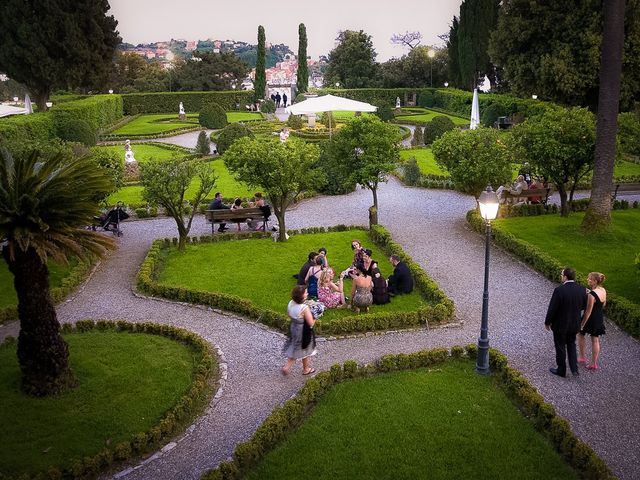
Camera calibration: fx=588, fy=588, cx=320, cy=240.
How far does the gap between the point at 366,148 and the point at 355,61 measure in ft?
166

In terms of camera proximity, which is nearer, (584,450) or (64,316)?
(584,450)

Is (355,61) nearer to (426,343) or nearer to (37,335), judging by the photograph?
(426,343)

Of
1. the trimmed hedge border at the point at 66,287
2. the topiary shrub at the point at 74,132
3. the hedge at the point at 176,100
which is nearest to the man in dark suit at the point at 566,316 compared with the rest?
the trimmed hedge border at the point at 66,287

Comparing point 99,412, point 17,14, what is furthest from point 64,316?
point 17,14

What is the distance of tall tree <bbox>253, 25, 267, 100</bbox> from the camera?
56.7 m

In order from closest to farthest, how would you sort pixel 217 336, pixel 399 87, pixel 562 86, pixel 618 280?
pixel 217 336 → pixel 618 280 → pixel 562 86 → pixel 399 87

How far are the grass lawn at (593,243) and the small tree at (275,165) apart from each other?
621 cm

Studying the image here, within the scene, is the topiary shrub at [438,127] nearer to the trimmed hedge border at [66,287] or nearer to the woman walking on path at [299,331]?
the trimmed hedge border at [66,287]

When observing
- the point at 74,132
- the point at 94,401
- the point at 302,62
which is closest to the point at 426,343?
the point at 94,401

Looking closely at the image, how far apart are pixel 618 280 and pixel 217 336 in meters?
9.08

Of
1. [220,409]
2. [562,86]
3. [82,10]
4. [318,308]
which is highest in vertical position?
[82,10]

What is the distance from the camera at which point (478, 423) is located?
26.9ft

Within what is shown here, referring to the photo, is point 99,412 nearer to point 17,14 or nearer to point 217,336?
point 217,336

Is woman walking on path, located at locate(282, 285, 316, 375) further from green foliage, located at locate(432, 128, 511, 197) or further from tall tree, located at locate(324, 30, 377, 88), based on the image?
tall tree, located at locate(324, 30, 377, 88)
